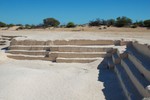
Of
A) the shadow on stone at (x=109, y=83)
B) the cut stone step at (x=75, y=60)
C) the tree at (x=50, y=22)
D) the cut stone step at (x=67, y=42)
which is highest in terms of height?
the tree at (x=50, y=22)

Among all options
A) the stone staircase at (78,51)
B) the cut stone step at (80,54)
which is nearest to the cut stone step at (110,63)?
the stone staircase at (78,51)

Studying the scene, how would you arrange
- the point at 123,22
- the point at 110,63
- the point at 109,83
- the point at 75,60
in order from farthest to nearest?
the point at 123,22 → the point at 75,60 → the point at 110,63 → the point at 109,83

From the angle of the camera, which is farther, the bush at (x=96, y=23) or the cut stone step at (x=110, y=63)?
the bush at (x=96, y=23)

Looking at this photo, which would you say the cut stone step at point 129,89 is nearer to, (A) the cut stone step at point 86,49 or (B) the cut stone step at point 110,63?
(B) the cut stone step at point 110,63

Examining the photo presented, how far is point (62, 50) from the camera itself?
14227mm

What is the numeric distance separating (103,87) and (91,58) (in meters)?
4.50

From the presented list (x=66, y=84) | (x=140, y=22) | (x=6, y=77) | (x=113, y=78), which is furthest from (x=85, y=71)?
(x=140, y=22)

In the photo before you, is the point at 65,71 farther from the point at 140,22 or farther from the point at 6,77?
the point at 140,22

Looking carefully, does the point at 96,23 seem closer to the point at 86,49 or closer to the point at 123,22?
the point at 123,22

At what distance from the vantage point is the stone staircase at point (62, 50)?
535 inches

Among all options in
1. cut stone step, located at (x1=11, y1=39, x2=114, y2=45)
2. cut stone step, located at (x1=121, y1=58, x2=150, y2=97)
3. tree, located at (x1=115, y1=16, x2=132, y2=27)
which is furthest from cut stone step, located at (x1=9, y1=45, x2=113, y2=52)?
tree, located at (x1=115, y1=16, x2=132, y2=27)

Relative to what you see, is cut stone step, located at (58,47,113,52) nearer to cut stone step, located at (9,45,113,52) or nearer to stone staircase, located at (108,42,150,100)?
cut stone step, located at (9,45,113,52)

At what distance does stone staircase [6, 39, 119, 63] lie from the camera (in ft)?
44.5

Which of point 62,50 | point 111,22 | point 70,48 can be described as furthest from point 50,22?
point 70,48
